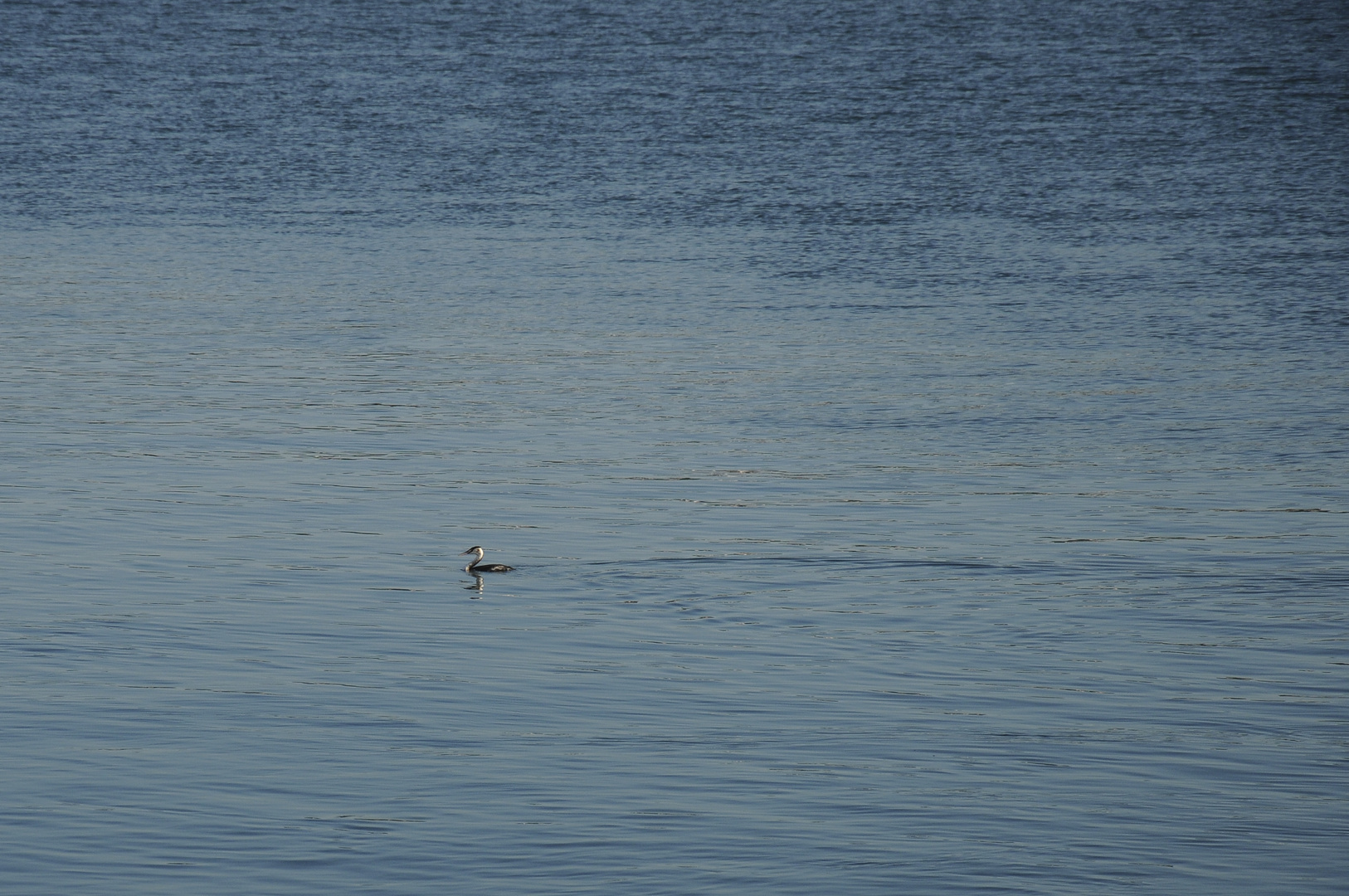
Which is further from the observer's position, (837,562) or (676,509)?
(676,509)

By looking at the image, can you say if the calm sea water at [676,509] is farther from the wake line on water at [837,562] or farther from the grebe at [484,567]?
the grebe at [484,567]

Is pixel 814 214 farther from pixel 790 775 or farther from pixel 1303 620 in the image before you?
pixel 790 775

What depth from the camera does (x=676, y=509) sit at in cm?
2155

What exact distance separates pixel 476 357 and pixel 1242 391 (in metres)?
12.1

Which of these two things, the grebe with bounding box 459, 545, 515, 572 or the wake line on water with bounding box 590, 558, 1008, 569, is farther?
the wake line on water with bounding box 590, 558, 1008, 569

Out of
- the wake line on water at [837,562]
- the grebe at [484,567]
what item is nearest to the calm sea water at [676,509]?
the wake line on water at [837,562]

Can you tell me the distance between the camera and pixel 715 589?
1867 centimetres

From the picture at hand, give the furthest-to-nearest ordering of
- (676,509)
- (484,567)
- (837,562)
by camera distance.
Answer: (676,509) → (837,562) → (484,567)

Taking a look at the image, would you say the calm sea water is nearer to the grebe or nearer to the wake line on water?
the wake line on water

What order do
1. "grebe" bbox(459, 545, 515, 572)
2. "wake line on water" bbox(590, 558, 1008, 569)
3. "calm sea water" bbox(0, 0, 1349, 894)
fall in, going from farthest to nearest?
"wake line on water" bbox(590, 558, 1008, 569)
"grebe" bbox(459, 545, 515, 572)
"calm sea water" bbox(0, 0, 1349, 894)

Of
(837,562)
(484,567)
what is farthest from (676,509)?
(484,567)

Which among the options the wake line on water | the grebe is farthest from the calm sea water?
the grebe

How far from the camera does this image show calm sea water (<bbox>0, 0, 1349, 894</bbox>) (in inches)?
533

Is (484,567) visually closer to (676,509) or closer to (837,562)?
(676,509)
